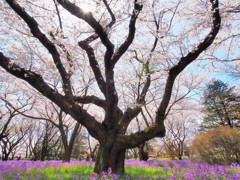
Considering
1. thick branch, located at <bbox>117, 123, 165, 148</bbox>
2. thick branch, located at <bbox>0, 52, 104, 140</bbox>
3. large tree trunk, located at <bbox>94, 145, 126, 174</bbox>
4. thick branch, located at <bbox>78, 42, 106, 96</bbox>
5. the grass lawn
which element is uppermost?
Answer: thick branch, located at <bbox>78, 42, 106, 96</bbox>

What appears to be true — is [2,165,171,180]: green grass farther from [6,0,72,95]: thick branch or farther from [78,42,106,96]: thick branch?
[78,42,106,96]: thick branch

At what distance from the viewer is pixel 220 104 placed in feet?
65.2

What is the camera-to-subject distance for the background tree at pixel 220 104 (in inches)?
736

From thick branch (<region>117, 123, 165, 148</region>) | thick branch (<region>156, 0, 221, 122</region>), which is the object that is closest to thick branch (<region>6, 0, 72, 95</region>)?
thick branch (<region>117, 123, 165, 148</region>)

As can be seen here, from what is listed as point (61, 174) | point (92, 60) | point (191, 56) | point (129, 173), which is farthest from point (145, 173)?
point (92, 60)

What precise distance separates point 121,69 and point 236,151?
9.44 metres

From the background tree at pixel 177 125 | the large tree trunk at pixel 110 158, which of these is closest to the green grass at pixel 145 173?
the large tree trunk at pixel 110 158

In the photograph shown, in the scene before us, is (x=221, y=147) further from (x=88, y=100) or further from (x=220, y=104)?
(x=220, y=104)

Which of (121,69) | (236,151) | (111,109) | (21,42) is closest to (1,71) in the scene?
(21,42)

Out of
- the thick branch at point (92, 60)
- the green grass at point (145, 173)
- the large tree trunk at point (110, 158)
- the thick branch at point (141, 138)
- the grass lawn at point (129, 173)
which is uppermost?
the thick branch at point (92, 60)

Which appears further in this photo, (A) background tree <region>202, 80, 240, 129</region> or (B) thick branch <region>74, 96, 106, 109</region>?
(A) background tree <region>202, 80, 240, 129</region>

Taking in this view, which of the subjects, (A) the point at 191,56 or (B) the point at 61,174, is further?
(B) the point at 61,174

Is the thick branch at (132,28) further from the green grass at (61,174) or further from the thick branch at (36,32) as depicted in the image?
the green grass at (61,174)

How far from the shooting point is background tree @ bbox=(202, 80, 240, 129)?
1868 centimetres
